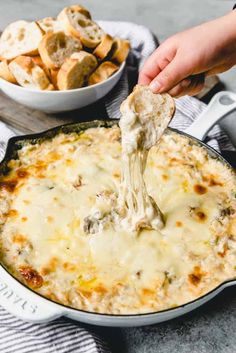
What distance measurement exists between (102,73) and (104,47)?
6.3 inches

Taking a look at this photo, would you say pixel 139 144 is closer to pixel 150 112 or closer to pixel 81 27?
pixel 150 112

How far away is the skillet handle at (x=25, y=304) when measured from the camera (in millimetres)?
1869

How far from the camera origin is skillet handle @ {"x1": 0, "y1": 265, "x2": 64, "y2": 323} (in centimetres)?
187

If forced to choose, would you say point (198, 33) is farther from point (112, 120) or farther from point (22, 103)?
point (22, 103)

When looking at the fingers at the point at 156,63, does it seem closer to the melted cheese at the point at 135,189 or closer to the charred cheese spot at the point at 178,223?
the melted cheese at the point at 135,189

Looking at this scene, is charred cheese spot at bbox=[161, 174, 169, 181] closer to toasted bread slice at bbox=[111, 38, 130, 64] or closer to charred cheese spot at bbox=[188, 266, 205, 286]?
charred cheese spot at bbox=[188, 266, 205, 286]

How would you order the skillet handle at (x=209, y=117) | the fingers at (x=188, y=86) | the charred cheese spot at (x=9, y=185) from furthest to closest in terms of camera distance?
the skillet handle at (x=209, y=117) → the fingers at (x=188, y=86) → the charred cheese spot at (x=9, y=185)

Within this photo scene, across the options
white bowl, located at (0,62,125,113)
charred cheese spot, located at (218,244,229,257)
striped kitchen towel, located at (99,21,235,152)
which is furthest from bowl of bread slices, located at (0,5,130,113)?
charred cheese spot, located at (218,244,229,257)

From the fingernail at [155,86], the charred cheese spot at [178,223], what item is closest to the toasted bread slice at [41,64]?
the fingernail at [155,86]

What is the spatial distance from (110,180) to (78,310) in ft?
2.64

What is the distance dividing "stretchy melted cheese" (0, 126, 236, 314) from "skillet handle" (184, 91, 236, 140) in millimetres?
151

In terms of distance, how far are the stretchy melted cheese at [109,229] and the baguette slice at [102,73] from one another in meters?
0.59

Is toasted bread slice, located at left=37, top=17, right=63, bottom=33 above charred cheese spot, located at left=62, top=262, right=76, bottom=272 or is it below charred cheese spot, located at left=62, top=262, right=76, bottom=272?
above

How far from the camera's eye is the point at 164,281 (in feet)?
6.78
